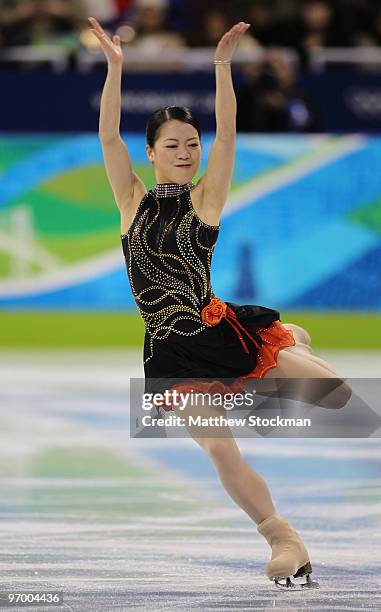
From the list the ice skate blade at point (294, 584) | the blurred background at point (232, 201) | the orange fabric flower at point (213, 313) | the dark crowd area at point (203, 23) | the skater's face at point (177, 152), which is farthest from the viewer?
the dark crowd area at point (203, 23)

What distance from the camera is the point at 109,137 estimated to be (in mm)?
3922

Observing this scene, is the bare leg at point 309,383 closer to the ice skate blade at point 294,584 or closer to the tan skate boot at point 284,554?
the tan skate boot at point 284,554

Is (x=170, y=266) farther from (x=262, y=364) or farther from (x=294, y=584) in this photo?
(x=294, y=584)

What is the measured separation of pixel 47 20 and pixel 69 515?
21.3 feet

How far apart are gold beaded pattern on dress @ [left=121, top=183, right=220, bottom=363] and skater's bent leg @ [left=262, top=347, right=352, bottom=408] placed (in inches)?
11.0

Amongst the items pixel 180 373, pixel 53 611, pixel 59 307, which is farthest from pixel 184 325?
pixel 59 307

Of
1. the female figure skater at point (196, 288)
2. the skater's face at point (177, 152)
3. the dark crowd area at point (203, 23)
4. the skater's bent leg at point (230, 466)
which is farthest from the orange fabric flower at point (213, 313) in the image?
the dark crowd area at point (203, 23)

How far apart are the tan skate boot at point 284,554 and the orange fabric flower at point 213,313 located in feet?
2.01

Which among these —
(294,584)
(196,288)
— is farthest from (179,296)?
(294,584)

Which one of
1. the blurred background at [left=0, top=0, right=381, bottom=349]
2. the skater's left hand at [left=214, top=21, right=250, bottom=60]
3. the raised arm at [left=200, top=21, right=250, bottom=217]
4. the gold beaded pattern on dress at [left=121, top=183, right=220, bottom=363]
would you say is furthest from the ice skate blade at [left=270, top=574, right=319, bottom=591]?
the blurred background at [left=0, top=0, right=381, bottom=349]

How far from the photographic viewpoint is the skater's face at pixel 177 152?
3922 mm

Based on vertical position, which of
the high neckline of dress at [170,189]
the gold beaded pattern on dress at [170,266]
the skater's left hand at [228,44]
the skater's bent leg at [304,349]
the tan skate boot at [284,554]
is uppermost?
the skater's left hand at [228,44]

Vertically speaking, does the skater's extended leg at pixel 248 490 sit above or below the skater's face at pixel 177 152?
below

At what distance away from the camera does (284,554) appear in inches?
143
